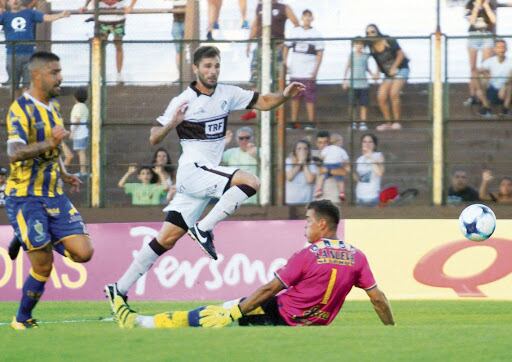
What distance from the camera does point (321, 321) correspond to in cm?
939

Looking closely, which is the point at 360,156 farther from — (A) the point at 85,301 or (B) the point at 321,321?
(B) the point at 321,321

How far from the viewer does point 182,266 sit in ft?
56.1

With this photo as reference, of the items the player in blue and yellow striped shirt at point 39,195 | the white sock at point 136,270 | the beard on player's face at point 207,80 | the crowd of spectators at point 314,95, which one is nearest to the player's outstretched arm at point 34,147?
the player in blue and yellow striped shirt at point 39,195

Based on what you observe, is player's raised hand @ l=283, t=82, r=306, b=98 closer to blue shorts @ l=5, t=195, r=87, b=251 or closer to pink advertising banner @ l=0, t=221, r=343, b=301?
blue shorts @ l=5, t=195, r=87, b=251

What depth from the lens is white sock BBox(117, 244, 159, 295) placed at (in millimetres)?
11883

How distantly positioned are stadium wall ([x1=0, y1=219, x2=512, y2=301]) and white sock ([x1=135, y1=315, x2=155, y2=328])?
6.84 metres

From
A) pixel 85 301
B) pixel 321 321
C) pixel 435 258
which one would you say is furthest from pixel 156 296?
pixel 321 321

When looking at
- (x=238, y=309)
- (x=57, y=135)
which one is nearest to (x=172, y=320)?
(x=238, y=309)

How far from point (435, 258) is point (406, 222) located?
66 cm

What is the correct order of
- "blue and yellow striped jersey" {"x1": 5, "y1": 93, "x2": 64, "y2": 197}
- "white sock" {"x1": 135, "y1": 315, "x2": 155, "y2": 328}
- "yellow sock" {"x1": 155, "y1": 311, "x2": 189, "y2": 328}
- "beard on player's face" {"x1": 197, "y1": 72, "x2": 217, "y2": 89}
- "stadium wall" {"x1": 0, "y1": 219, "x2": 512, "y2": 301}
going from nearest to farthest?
"yellow sock" {"x1": 155, "y1": 311, "x2": 189, "y2": 328}, "white sock" {"x1": 135, "y1": 315, "x2": 155, "y2": 328}, "blue and yellow striped jersey" {"x1": 5, "y1": 93, "x2": 64, "y2": 197}, "beard on player's face" {"x1": 197, "y1": 72, "x2": 217, "y2": 89}, "stadium wall" {"x1": 0, "y1": 219, "x2": 512, "y2": 301}

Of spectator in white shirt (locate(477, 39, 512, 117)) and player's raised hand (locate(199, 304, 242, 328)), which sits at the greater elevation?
spectator in white shirt (locate(477, 39, 512, 117))

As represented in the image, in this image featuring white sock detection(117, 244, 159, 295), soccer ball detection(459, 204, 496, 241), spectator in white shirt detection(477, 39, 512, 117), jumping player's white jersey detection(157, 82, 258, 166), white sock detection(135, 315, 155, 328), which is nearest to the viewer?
white sock detection(135, 315, 155, 328)

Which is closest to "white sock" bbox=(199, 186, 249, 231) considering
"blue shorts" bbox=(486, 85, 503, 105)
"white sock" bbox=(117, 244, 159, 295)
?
"white sock" bbox=(117, 244, 159, 295)

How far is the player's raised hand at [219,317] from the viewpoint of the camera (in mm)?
9164
